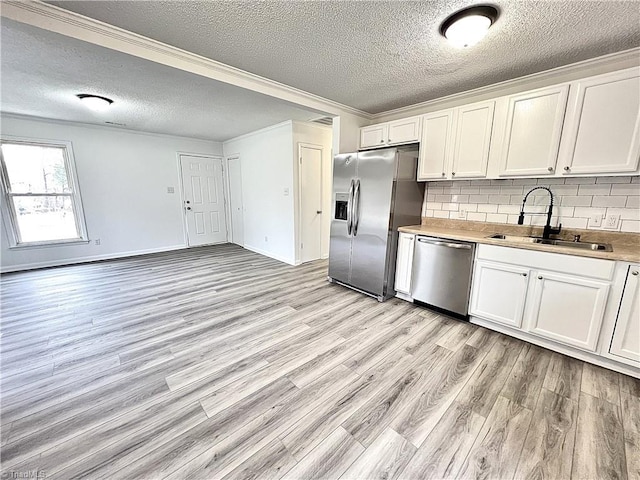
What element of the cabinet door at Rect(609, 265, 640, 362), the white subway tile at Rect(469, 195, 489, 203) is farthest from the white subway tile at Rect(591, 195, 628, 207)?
the white subway tile at Rect(469, 195, 489, 203)

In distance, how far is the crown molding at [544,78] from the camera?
Answer: 2090 mm

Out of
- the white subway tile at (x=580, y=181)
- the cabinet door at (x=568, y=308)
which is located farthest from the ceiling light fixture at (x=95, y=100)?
the white subway tile at (x=580, y=181)

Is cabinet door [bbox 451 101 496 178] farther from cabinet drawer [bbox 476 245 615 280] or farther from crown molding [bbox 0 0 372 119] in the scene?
crown molding [bbox 0 0 372 119]

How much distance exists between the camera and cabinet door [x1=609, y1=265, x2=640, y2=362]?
1785mm

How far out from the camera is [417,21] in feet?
5.74

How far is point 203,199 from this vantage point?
6.05m

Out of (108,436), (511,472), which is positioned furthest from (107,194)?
(511,472)

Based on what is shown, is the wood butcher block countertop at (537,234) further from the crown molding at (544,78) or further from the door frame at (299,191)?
the door frame at (299,191)

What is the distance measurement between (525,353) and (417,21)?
2.72 meters

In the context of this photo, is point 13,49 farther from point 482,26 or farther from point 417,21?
point 482,26

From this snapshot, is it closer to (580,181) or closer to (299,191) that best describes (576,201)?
(580,181)

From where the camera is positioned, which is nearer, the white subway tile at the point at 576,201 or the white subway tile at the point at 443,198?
the white subway tile at the point at 576,201

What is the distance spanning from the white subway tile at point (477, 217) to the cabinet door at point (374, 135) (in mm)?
1406

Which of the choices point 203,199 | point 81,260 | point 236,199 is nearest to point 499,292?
point 236,199
